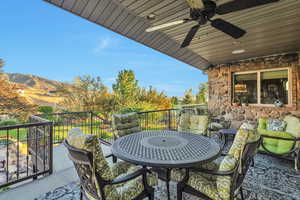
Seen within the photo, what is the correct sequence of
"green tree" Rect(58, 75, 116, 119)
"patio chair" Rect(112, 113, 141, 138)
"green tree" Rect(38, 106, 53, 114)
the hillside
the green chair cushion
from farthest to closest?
1. the hillside
2. "green tree" Rect(58, 75, 116, 119)
3. "green tree" Rect(38, 106, 53, 114)
4. the green chair cushion
5. "patio chair" Rect(112, 113, 141, 138)

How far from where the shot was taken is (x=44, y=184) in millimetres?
2342

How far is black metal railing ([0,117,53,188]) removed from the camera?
236cm

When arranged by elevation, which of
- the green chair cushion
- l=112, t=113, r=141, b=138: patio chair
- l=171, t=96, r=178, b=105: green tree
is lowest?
the green chair cushion

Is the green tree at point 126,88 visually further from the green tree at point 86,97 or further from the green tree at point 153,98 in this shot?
the green tree at point 86,97

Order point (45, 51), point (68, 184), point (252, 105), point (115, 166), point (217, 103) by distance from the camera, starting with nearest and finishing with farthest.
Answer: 1. point (115, 166)
2. point (68, 184)
3. point (252, 105)
4. point (217, 103)
5. point (45, 51)

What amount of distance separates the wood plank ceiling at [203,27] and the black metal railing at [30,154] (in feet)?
7.31

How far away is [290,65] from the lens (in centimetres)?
480

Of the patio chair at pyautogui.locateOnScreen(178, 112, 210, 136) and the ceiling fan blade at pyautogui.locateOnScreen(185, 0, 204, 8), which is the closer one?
the ceiling fan blade at pyautogui.locateOnScreen(185, 0, 204, 8)

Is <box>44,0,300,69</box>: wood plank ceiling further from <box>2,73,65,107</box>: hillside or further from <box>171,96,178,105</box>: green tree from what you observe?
<box>2,73,65,107</box>: hillside

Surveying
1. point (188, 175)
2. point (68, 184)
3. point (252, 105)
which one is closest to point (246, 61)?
point (252, 105)

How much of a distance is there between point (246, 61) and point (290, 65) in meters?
1.26

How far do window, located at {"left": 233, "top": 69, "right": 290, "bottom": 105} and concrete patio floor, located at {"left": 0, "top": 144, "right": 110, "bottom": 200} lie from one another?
240 inches

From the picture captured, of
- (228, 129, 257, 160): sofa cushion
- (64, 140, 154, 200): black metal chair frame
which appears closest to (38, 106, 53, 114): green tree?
(64, 140, 154, 200): black metal chair frame

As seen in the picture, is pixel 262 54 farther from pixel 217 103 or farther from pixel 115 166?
pixel 115 166
